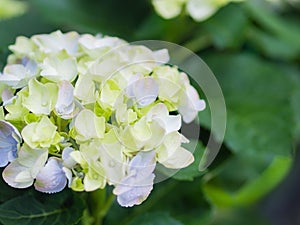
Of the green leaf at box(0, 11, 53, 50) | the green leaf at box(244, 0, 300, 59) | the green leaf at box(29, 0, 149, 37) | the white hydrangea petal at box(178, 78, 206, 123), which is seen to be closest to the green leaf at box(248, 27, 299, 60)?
the green leaf at box(244, 0, 300, 59)

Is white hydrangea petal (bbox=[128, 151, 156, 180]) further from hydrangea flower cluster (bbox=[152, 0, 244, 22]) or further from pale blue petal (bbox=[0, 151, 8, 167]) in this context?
hydrangea flower cluster (bbox=[152, 0, 244, 22])

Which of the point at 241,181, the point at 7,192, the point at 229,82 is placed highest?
the point at 7,192

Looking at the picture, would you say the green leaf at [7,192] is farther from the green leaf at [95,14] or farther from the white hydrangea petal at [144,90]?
the green leaf at [95,14]

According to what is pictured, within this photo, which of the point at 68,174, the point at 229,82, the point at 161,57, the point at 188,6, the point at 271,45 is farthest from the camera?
the point at 271,45

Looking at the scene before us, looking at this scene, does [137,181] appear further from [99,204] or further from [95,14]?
[95,14]

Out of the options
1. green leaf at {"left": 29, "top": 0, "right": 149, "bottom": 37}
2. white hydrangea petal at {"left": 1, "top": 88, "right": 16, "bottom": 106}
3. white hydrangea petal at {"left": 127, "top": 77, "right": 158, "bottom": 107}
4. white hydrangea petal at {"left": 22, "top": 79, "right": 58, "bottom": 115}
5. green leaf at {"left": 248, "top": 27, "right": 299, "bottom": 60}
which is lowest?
green leaf at {"left": 248, "top": 27, "right": 299, "bottom": 60}

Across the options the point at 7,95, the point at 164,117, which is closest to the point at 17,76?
the point at 7,95

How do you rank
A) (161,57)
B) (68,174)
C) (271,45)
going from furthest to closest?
Answer: (271,45) → (161,57) → (68,174)
